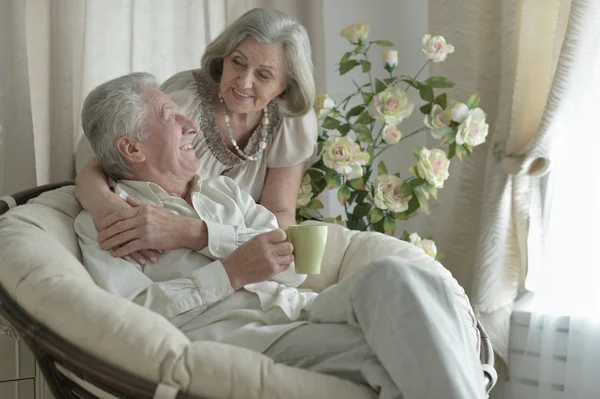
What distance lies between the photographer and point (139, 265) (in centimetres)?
168

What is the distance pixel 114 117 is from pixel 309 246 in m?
0.58

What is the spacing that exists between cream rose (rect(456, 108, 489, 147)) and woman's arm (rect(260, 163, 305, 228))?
1.62ft

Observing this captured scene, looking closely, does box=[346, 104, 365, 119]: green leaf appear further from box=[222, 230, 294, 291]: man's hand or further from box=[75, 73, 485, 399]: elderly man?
box=[222, 230, 294, 291]: man's hand

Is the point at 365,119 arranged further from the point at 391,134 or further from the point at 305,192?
the point at 305,192

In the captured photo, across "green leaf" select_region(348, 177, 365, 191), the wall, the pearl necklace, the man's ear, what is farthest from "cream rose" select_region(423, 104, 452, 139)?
the man's ear

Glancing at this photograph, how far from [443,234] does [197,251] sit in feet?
4.22

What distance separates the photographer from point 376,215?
7.75ft

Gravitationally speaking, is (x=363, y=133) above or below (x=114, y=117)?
below

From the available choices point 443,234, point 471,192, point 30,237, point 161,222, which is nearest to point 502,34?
point 471,192

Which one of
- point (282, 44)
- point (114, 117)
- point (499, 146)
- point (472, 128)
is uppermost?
point (282, 44)

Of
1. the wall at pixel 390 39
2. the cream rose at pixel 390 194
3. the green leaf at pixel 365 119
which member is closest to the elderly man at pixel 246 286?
the cream rose at pixel 390 194

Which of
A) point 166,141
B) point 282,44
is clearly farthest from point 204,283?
point 282,44

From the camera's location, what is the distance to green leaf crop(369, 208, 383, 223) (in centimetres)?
236

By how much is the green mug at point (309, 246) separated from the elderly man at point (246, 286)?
2.1 inches
